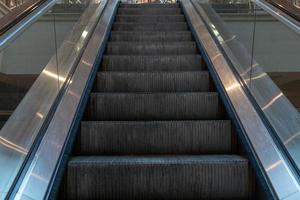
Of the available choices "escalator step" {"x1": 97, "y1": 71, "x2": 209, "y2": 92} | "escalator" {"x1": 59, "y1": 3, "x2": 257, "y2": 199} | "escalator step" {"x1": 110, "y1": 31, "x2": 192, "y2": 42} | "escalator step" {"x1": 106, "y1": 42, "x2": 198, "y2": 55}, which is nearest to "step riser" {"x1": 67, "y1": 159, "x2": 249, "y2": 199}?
"escalator" {"x1": 59, "y1": 3, "x2": 257, "y2": 199}

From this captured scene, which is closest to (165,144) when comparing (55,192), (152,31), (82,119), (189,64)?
(82,119)

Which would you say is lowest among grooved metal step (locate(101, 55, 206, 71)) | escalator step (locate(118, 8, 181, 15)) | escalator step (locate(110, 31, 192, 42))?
grooved metal step (locate(101, 55, 206, 71))

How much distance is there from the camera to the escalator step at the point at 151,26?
5220mm

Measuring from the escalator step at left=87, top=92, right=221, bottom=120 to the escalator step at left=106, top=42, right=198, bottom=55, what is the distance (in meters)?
1.27

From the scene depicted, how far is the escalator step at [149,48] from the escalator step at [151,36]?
1.03ft

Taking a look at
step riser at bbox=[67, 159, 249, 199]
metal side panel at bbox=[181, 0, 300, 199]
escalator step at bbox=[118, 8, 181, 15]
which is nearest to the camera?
metal side panel at bbox=[181, 0, 300, 199]

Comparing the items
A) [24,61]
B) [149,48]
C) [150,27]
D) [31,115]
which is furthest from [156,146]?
[150,27]

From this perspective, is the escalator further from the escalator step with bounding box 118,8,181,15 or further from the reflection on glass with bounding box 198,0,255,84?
the escalator step with bounding box 118,8,181,15

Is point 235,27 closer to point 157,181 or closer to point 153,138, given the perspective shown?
point 153,138

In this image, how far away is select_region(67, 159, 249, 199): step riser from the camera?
7.88 ft

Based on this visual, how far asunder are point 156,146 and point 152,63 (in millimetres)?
1366

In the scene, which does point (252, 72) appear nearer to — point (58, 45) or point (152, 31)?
point (58, 45)

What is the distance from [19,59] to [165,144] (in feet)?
3.73

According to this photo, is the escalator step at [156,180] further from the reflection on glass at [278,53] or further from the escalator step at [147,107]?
the escalator step at [147,107]
